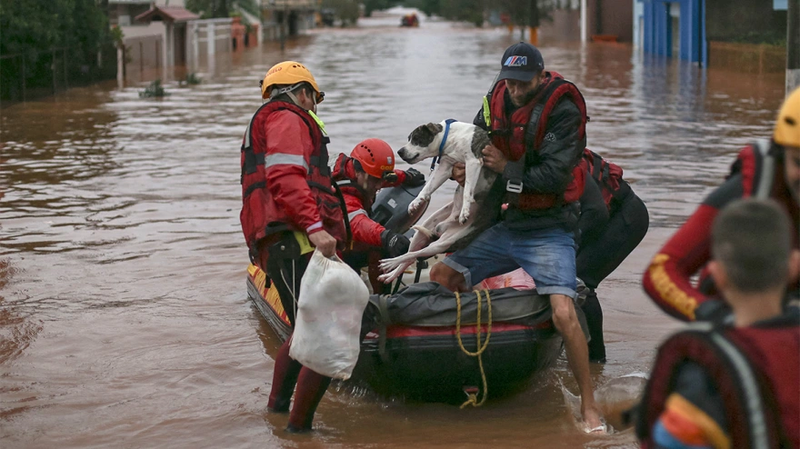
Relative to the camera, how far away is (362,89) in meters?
29.7

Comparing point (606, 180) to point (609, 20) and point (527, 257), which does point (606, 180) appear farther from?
point (609, 20)

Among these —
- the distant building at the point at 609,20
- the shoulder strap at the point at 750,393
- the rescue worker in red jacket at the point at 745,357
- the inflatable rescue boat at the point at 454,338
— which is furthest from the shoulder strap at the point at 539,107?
the distant building at the point at 609,20

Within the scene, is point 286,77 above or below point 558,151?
above

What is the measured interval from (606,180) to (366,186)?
4.68 ft

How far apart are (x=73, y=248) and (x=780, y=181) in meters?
8.18

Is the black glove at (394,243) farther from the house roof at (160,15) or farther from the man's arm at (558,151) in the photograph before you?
the house roof at (160,15)

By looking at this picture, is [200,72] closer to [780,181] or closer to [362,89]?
[362,89]

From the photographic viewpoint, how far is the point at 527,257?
5648mm

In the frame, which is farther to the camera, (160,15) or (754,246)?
(160,15)

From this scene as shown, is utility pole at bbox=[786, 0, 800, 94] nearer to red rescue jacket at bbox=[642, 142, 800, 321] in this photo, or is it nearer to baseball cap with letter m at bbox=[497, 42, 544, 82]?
baseball cap with letter m at bbox=[497, 42, 544, 82]


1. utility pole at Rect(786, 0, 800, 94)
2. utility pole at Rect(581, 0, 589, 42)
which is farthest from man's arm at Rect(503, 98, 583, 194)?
utility pole at Rect(581, 0, 589, 42)

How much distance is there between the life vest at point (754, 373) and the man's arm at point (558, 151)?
2.84 metres

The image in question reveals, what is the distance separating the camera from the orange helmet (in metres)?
6.40

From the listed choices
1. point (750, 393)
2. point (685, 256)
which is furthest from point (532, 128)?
point (750, 393)
